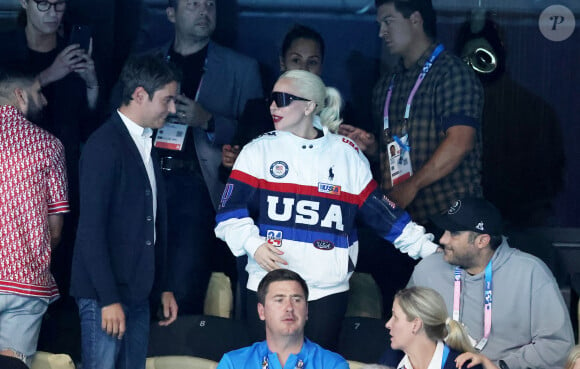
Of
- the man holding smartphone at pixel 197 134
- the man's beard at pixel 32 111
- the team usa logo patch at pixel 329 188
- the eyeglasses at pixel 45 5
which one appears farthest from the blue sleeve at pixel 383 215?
the eyeglasses at pixel 45 5

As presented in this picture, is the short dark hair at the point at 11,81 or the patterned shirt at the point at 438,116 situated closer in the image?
the short dark hair at the point at 11,81

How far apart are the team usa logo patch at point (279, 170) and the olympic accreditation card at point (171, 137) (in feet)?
2.62

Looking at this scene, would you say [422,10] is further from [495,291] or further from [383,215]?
[495,291]

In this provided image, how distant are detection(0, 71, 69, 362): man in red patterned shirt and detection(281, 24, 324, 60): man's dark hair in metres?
1.33

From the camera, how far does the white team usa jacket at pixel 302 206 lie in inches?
175

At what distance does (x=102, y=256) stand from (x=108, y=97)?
1441 millimetres

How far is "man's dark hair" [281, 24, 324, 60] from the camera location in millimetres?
5328

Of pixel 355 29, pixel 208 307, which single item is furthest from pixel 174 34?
pixel 208 307

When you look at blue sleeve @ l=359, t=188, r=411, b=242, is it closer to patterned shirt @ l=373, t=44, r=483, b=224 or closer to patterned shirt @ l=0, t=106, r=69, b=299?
patterned shirt @ l=373, t=44, r=483, b=224

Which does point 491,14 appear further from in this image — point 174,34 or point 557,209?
point 174,34

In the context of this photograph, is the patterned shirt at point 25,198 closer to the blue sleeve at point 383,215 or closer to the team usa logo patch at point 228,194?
the team usa logo patch at point 228,194

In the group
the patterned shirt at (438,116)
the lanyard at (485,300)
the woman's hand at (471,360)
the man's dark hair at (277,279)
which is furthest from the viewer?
the patterned shirt at (438,116)

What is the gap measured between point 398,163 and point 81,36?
66.0 inches

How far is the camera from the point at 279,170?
449cm
